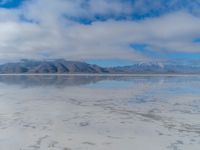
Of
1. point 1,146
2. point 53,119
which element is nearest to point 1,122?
point 53,119

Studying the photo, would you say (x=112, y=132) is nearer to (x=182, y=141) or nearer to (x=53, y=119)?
(x=182, y=141)

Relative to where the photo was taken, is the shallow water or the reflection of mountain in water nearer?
the shallow water

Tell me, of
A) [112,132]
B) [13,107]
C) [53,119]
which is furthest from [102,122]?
[13,107]

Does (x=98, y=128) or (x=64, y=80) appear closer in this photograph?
(x=98, y=128)

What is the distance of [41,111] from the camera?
972cm

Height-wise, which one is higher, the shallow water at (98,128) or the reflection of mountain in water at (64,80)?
the reflection of mountain in water at (64,80)

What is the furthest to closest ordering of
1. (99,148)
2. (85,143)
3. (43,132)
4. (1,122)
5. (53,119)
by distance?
1. (53,119)
2. (1,122)
3. (43,132)
4. (85,143)
5. (99,148)

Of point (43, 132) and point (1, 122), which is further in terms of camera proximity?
point (1, 122)

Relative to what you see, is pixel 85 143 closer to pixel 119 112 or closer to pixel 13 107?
pixel 119 112

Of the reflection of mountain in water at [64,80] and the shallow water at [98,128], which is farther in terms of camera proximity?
the reflection of mountain in water at [64,80]

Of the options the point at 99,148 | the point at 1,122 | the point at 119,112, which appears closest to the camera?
the point at 99,148

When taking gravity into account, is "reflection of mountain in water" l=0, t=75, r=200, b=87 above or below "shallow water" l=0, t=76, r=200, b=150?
above

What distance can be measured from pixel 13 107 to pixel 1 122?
9.23 feet

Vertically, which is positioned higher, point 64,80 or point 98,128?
point 64,80
